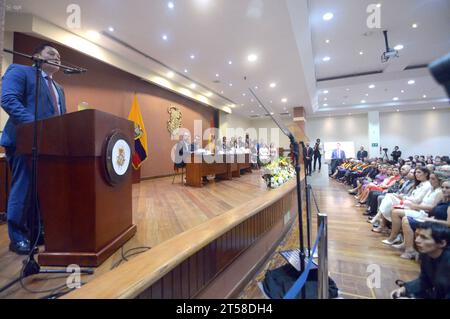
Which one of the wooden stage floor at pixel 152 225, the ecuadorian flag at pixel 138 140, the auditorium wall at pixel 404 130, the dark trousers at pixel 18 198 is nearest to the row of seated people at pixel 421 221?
the wooden stage floor at pixel 152 225

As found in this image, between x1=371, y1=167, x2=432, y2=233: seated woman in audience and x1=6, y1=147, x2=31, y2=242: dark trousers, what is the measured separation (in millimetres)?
3935

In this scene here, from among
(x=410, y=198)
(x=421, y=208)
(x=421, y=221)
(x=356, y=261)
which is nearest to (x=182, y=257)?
(x=356, y=261)

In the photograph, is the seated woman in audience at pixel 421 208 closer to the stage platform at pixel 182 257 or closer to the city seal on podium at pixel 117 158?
the stage platform at pixel 182 257

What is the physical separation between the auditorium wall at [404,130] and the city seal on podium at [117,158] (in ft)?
48.1

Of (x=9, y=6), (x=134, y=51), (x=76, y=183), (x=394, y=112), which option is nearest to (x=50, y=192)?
(x=76, y=183)

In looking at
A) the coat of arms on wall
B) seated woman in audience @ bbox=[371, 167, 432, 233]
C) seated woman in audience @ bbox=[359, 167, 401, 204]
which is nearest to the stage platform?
seated woman in audience @ bbox=[371, 167, 432, 233]

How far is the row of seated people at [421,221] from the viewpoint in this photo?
5.20 ft

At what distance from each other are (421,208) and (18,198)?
393cm

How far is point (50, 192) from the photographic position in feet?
3.98

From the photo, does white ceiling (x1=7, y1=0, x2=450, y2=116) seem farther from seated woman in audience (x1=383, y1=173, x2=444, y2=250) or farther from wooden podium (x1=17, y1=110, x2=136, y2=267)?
seated woman in audience (x1=383, y1=173, x2=444, y2=250)

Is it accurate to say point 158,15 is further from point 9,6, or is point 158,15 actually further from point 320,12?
point 320,12

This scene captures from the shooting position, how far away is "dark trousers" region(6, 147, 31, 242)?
135 cm

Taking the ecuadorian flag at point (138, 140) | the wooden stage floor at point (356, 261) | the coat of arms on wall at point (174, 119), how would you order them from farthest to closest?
1. the coat of arms on wall at point (174, 119)
2. the ecuadorian flag at point (138, 140)
3. the wooden stage floor at point (356, 261)

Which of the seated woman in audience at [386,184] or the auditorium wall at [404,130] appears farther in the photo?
the auditorium wall at [404,130]
